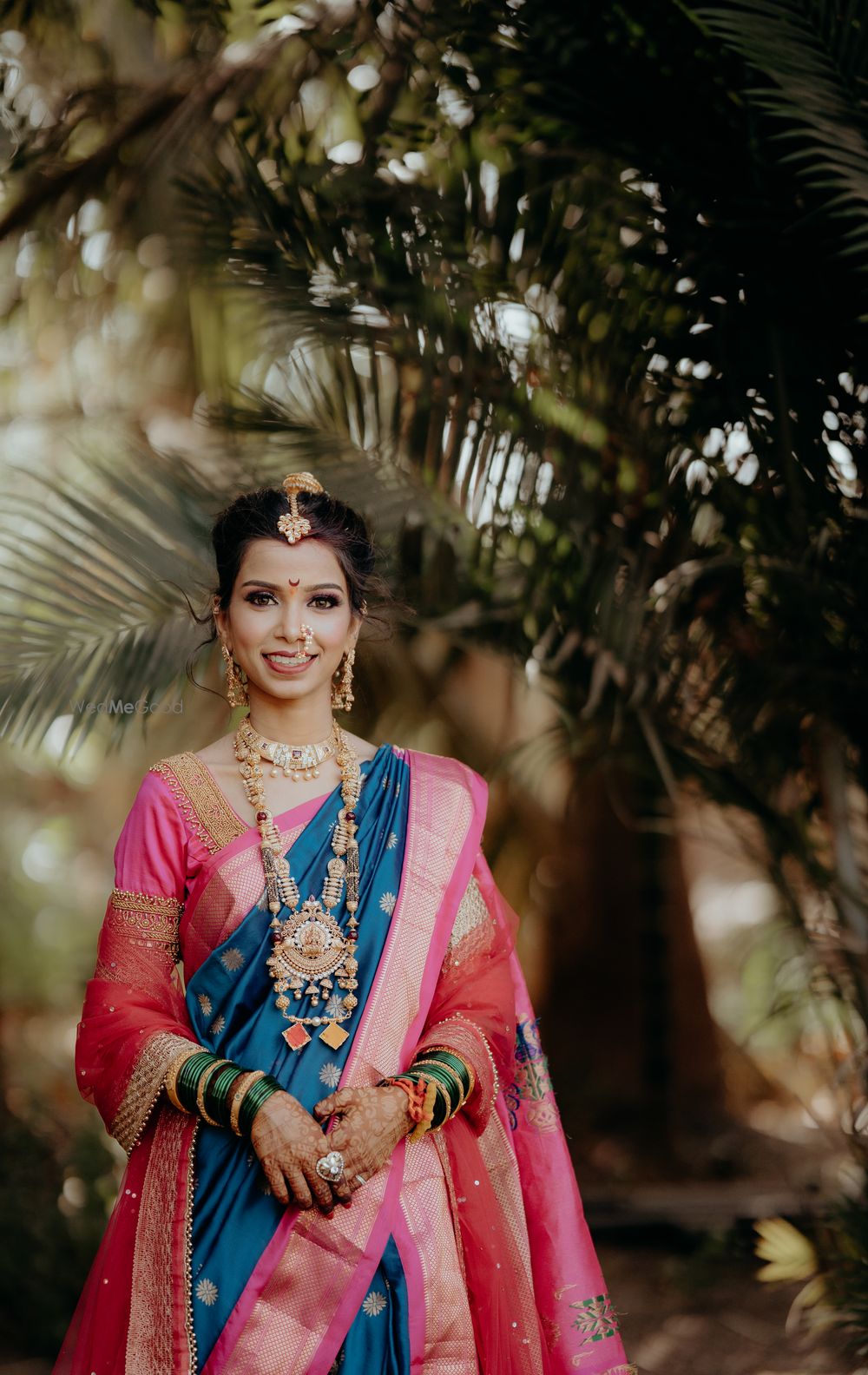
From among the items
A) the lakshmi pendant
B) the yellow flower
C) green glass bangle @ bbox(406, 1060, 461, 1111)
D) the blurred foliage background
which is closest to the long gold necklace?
the lakshmi pendant

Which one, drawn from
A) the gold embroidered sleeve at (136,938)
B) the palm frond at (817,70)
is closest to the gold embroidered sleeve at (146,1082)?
the gold embroidered sleeve at (136,938)

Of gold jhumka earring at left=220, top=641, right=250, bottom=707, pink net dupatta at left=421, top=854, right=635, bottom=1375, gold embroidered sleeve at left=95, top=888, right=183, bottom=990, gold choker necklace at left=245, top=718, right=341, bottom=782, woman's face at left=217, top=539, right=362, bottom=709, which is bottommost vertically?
pink net dupatta at left=421, top=854, right=635, bottom=1375

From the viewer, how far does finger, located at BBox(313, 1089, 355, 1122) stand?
1.50 meters

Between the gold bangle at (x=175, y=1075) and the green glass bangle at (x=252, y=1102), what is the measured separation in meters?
0.09

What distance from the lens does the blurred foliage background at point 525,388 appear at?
2.54 metres

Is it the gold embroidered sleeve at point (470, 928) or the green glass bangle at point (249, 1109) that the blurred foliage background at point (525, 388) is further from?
the green glass bangle at point (249, 1109)

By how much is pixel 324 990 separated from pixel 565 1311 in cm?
63

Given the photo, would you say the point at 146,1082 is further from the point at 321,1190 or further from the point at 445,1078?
the point at 445,1078

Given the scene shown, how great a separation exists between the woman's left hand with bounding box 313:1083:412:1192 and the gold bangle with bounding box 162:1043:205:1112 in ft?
0.57

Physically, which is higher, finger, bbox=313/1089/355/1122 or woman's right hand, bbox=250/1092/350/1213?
finger, bbox=313/1089/355/1122

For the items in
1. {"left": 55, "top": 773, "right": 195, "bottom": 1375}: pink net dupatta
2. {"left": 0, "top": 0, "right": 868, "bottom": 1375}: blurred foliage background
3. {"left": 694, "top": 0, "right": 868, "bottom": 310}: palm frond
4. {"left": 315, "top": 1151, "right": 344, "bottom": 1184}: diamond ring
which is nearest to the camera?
{"left": 315, "top": 1151, "right": 344, "bottom": 1184}: diamond ring

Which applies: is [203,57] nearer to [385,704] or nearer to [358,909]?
[385,704]

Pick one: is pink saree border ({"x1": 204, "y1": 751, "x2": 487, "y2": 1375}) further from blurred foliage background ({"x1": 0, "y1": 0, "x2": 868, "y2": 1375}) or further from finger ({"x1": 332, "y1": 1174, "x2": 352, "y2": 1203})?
blurred foliage background ({"x1": 0, "y1": 0, "x2": 868, "y2": 1375})

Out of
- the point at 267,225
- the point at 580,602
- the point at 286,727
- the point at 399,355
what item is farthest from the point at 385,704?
the point at 286,727
